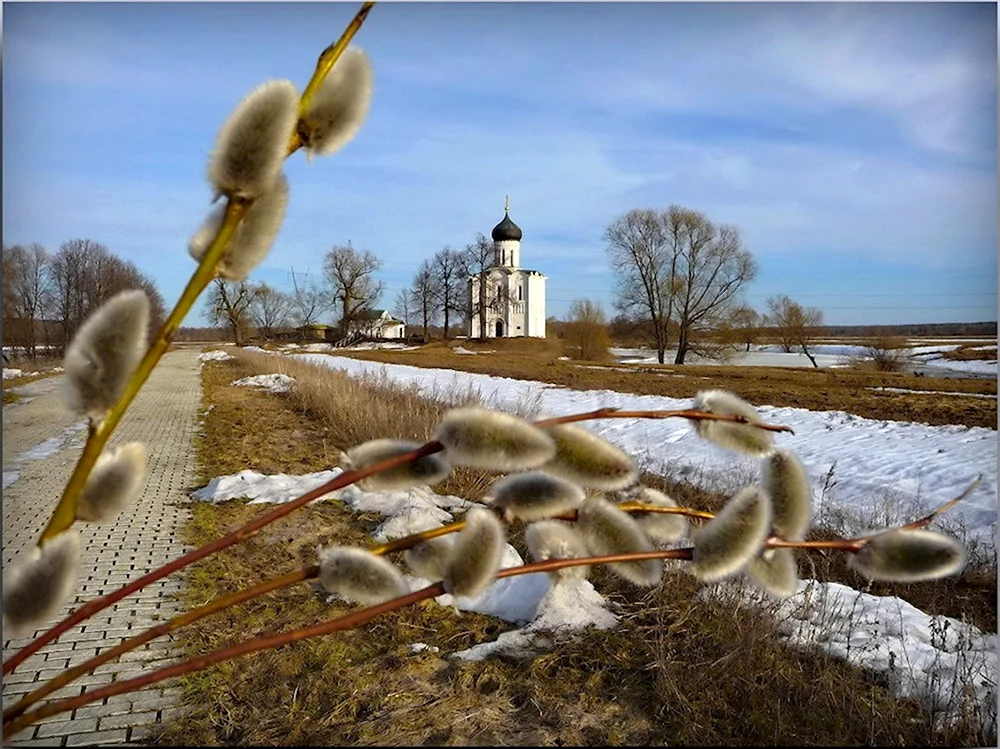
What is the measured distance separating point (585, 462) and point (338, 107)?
1.18ft

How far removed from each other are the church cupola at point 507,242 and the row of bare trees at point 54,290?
40.7 metres

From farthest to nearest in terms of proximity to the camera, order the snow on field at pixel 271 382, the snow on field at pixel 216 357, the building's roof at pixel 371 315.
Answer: the building's roof at pixel 371 315, the snow on field at pixel 216 357, the snow on field at pixel 271 382

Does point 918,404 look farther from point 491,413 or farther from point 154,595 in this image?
point 491,413

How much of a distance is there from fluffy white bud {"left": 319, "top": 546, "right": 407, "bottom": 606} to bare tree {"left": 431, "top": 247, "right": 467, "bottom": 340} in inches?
1536

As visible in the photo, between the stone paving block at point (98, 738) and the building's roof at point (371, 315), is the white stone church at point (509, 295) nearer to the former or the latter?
the building's roof at point (371, 315)

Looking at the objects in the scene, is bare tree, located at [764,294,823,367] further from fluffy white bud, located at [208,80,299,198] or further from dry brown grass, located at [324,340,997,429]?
fluffy white bud, located at [208,80,299,198]

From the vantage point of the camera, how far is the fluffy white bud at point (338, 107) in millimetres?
510

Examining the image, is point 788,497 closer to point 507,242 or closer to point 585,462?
point 585,462

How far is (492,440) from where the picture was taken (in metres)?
0.48

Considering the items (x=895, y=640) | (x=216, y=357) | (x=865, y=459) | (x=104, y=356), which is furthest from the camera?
(x=216, y=357)

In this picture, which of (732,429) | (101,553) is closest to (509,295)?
(101,553)

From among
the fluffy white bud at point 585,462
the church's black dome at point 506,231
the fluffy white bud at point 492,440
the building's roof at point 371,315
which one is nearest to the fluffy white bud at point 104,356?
the fluffy white bud at point 492,440

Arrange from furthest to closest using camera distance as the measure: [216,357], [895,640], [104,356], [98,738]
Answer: [216,357] → [895,640] → [98,738] → [104,356]

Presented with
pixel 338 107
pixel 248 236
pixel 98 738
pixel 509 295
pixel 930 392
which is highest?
pixel 509 295
